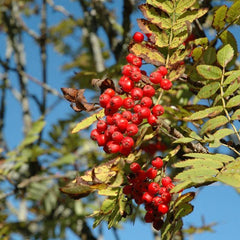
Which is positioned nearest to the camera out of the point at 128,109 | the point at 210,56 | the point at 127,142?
the point at 127,142

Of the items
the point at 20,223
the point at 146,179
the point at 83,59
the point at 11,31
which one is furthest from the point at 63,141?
the point at 83,59

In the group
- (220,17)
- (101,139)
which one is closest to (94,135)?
(101,139)

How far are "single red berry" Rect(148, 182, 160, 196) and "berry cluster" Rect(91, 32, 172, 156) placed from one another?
0.13 meters

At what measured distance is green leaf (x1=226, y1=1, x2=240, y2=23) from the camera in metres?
1.23

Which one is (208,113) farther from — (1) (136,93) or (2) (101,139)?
(2) (101,139)

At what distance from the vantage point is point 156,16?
123 cm

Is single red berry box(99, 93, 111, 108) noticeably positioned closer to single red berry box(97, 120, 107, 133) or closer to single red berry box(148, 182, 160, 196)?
single red berry box(97, 120, 107, 133)

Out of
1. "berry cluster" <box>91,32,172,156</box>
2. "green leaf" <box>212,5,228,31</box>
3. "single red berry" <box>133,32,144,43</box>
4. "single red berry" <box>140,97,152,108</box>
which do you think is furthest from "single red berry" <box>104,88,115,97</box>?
"green leaf" <box>212,5,228,31</box>

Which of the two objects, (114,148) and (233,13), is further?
(233,13)

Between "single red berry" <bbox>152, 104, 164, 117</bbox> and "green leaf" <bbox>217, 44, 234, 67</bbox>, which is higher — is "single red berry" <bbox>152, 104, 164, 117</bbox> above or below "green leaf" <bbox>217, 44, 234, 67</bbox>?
below

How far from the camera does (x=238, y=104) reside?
1.13 meters

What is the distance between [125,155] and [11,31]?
3597 millimetres

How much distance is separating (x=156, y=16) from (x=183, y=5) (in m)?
0.10

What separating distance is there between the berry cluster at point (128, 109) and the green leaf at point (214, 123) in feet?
0.50
